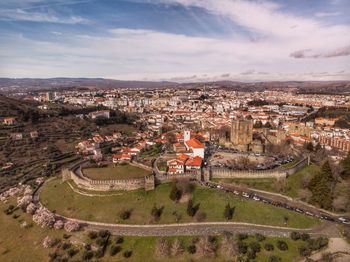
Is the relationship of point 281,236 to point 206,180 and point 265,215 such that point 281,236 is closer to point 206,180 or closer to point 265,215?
point 265,215

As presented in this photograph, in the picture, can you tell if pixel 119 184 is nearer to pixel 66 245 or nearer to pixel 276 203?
pixel 66 245

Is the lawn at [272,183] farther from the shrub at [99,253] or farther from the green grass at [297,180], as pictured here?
the shrub at [99,253]

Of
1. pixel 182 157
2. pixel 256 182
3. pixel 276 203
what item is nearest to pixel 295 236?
pixel 276 203

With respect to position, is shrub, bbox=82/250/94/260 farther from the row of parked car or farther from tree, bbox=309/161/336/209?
tree, bbox=309/161/336/209


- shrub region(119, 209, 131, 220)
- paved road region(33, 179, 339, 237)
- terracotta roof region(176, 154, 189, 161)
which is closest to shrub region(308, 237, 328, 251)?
paved road region(33, 179, 339, 237)

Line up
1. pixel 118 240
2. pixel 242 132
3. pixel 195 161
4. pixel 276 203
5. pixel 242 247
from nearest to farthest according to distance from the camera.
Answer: pixel 242 247, pixel 118 240, pixel 276 203, pixel 195 161, pixel 242 132
